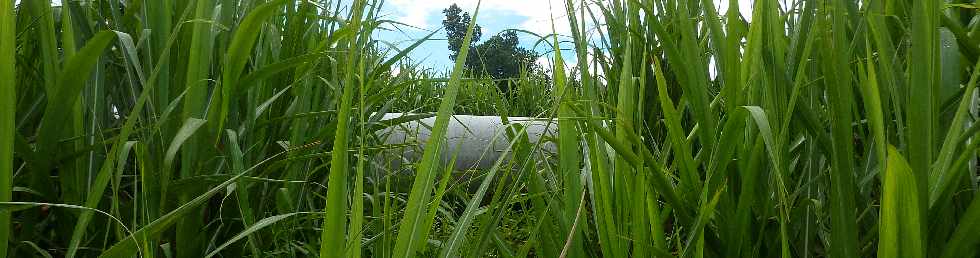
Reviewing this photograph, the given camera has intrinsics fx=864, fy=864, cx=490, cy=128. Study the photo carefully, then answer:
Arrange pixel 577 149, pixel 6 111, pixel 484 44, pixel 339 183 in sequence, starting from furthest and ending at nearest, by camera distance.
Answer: pixel 484 44
pixel 577 149
pixel 6 111
pixel 339 183

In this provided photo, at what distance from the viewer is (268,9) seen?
894 millimetres

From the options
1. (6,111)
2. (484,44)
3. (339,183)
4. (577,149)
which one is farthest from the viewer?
(484,44)

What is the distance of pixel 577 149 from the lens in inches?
32.8

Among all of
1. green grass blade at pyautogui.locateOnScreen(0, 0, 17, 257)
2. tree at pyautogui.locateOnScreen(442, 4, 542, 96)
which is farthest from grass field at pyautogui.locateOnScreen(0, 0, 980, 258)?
tree at pyautogui.locateOnScreen(442, 4, 542, 96)

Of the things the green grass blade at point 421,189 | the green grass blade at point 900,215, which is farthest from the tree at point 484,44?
→ the green grass blade at point 900,215

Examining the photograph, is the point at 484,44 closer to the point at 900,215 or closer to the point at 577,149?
the point at 577,149

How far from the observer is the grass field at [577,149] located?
0.67 m

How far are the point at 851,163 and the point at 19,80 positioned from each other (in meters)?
0.86

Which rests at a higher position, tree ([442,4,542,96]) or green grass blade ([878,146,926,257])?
tree ([442,4,542,96])

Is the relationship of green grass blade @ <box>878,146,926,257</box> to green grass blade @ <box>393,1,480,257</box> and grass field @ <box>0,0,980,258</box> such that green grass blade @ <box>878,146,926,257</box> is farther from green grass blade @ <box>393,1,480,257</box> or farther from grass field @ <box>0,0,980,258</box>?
green grass blade @ <box>393,1,480,257</box>

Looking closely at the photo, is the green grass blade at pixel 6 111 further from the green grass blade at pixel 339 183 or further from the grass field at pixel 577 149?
the green grass blade at pixel 339 183

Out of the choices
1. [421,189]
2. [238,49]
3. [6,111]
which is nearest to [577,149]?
[421,189]

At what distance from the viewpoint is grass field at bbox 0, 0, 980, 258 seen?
2.19 ft

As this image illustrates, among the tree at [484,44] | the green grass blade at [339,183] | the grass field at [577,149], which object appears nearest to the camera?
the green grass blade at [339,183]
